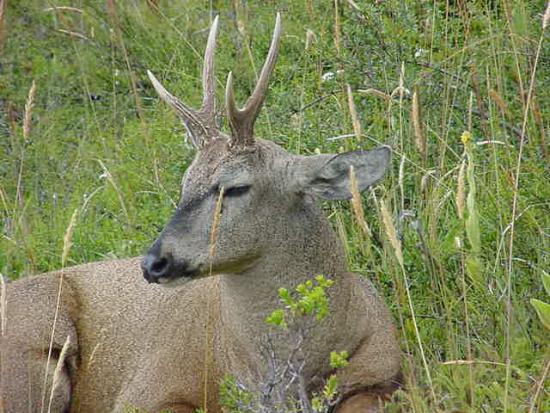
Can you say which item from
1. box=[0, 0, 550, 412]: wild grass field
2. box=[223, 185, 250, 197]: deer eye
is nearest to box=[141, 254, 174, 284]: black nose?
box=[223, 185, 250, 197]: deer eye

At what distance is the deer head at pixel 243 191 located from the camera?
200 inches

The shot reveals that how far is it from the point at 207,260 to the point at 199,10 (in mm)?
4274

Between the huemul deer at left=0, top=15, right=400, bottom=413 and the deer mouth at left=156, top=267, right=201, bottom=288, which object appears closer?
the deer mouth at left=156, top=267, right=201, bottom=288

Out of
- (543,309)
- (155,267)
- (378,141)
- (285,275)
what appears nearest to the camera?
(543,309)

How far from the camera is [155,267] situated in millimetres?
4961

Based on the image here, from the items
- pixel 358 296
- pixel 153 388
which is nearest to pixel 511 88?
pixel 358 296

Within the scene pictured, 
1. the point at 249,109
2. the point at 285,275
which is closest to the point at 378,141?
the point at 285,275

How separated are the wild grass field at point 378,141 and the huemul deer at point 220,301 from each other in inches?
7.9

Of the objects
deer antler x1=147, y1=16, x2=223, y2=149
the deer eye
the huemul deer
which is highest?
deer antler x1=147, y1=16, x2=223, y2=149

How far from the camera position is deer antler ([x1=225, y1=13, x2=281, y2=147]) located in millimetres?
5199

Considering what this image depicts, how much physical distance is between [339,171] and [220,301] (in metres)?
0.87

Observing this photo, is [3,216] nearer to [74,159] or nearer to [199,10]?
[74,159]

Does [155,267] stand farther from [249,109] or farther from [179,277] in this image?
[249,109]

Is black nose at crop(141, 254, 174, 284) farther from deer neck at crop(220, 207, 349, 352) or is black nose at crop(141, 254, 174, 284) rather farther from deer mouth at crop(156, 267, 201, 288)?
deer neck at crop(220, 207, 349, 352)
